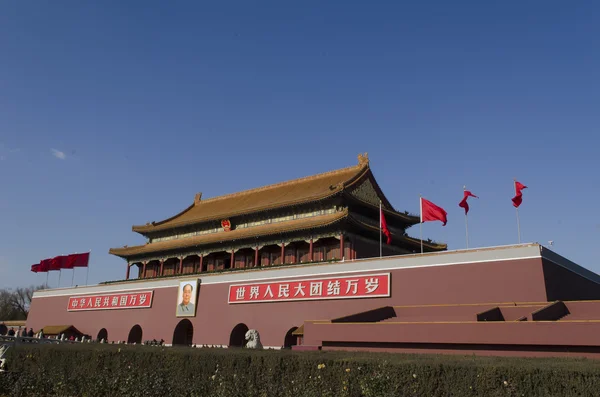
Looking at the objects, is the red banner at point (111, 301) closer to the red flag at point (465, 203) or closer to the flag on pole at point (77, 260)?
the flag on pole at point (77, 260)

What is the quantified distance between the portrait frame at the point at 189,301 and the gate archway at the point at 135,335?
4.30 metres

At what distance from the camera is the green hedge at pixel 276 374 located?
6.43m

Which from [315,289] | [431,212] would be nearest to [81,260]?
[315,289]

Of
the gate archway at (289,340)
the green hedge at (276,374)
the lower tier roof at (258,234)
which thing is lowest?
the green hedge at (276,374)

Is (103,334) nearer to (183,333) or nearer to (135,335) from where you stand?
(135,335)

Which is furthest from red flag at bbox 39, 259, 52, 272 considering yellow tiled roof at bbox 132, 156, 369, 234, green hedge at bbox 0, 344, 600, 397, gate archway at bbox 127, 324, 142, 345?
green hedge at bbox 0, 344, 600, 397

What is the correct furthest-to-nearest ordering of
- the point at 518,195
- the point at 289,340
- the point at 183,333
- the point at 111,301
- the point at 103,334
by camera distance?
the point at 103,334 → the point at 111,301 → the point at 183,333 → the point at 289,340 → the point at 518,195

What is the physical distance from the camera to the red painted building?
1496 centimetres

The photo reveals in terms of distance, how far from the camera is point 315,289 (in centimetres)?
2214

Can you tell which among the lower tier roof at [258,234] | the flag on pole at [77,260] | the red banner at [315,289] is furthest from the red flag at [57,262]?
the red banner at [315,289]

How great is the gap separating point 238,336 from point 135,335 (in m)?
8.93

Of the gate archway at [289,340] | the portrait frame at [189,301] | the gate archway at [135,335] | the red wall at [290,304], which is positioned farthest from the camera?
the gate archway at [135,335]

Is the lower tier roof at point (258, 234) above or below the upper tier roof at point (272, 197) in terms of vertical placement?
below

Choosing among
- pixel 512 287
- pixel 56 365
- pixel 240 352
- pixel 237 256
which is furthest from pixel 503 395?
pixel 237 256
